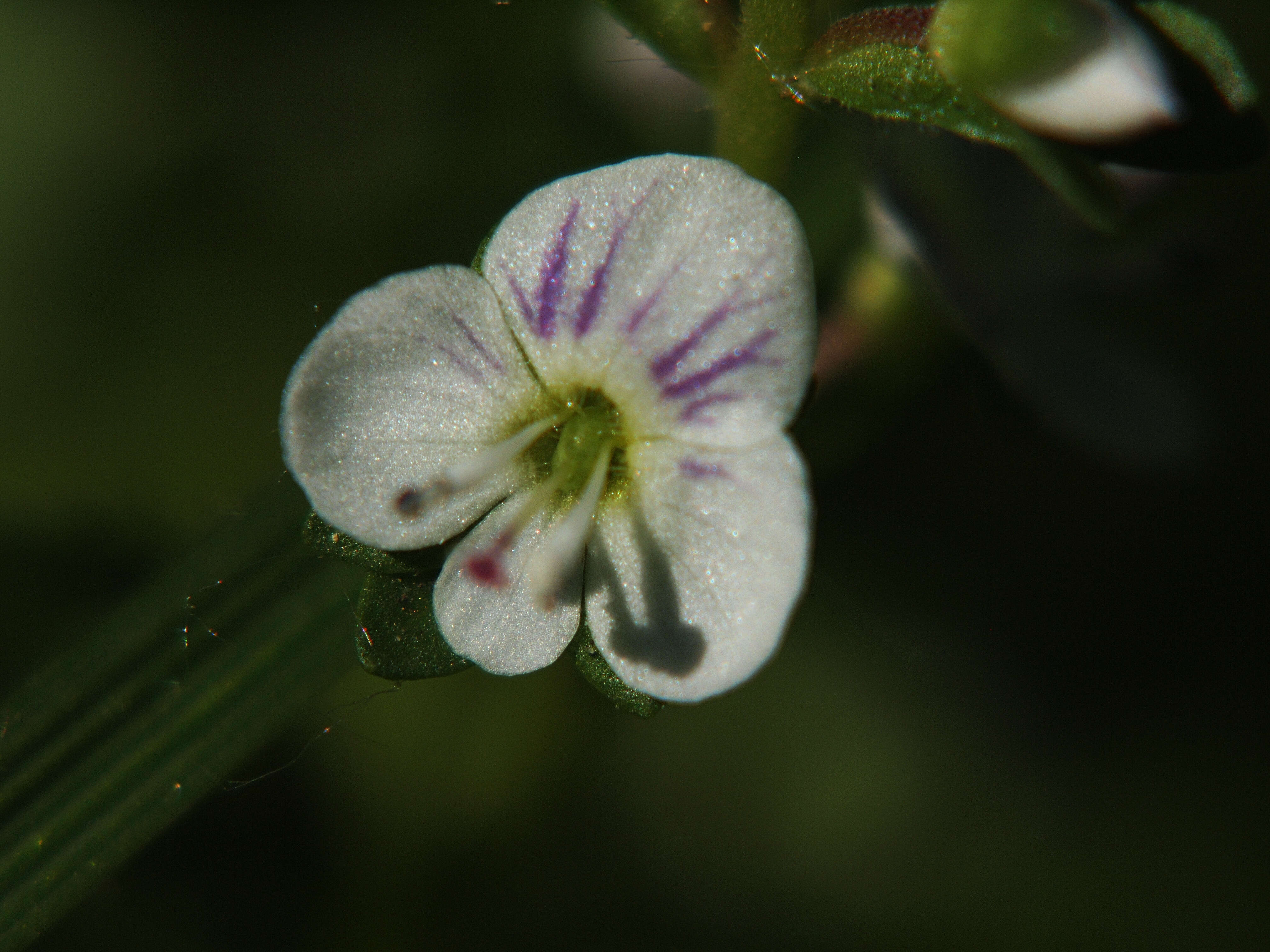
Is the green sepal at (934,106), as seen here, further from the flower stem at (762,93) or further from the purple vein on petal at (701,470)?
the purple vein on petal at (701,470)

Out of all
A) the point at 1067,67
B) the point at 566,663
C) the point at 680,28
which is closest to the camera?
the point at 1067,67

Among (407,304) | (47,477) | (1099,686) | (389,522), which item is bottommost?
(1099,686)

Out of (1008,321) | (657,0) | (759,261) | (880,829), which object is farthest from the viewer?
(880,829)

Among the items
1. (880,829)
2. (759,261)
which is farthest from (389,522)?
(880,829)

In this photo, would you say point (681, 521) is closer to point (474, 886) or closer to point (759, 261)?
point (759, 261)

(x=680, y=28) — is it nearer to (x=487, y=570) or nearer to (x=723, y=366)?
(x=723, y=366)

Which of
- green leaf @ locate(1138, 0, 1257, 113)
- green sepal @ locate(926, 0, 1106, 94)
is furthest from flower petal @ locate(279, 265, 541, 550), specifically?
green leaf @ locate(1138, 0, 1257, 113)

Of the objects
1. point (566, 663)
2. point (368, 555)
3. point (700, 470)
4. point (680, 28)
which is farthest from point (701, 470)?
point (566, 663)
